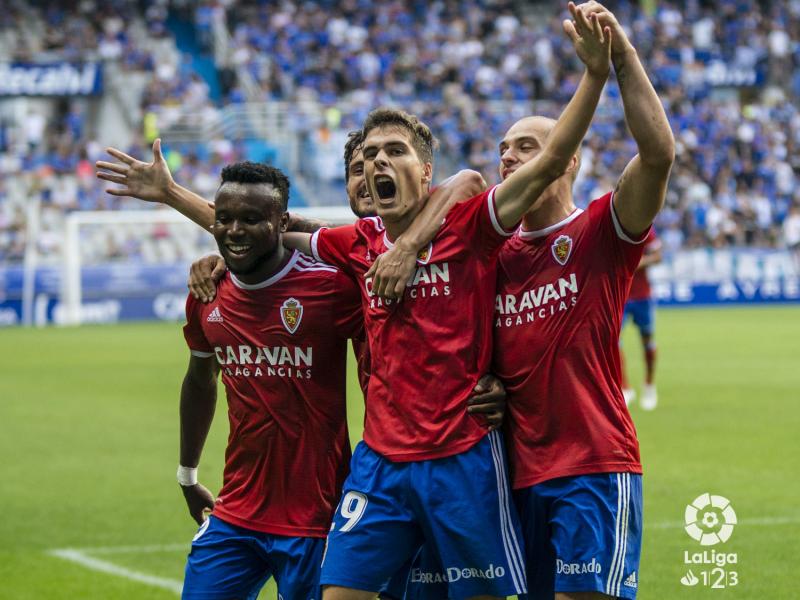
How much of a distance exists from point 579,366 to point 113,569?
4.28 meters

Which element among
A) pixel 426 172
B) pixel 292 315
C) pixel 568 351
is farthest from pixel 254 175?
pixel 568 351

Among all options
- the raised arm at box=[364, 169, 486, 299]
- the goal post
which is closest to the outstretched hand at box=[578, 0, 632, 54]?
the raised arm at box=[364, 169, 486, 299]

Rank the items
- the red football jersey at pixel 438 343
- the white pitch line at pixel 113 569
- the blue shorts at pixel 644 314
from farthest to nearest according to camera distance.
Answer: the blue shorts at pixel 644 314 → the white pitch line at pixel 113 569 → the red football jersey at pixel 438 343

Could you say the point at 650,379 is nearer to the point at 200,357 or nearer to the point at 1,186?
the point at 200,357

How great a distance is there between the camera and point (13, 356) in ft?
71.7

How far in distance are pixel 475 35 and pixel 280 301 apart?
125 ft

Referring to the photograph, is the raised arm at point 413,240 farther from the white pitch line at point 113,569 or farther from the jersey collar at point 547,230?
the white pitch line at point 113,569

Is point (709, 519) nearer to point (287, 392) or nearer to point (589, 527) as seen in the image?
point (589, 527)

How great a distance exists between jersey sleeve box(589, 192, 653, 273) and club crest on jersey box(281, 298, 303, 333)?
118 centimetres

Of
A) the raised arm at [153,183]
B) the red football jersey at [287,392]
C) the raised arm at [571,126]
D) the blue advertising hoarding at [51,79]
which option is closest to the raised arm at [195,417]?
the red football jersey at [287,392]

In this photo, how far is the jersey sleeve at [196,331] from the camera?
5.20m

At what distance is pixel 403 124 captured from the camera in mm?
4793

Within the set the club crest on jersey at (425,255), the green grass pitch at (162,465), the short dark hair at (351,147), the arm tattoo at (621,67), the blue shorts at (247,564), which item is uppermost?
the arm tattoo at (621,67)

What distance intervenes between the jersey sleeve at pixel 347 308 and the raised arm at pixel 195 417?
63 centimetres
